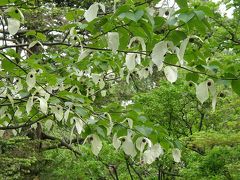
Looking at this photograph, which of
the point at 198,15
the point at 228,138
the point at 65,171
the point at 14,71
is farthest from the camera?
the point at 65,171

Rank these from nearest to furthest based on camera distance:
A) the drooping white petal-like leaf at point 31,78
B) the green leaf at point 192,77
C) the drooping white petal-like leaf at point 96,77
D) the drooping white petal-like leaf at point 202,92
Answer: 1. the drooping white petal-like leaf at point 202,92
2. the green leaf at point 192,77
3. the drooping white petal-like leaf at point 31,78
4. the drooping white petal-like leaf at point 96,77

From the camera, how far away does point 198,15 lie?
1.17m

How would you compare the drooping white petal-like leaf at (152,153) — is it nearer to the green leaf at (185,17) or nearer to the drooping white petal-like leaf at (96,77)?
the green leaf at (185,17)

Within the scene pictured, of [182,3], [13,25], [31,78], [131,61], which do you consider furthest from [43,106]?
[182,3]

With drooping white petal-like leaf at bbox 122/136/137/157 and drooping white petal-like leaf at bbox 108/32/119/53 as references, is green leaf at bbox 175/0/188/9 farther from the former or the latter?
drooping white petal-like leaf at bbox 122/136/137/157

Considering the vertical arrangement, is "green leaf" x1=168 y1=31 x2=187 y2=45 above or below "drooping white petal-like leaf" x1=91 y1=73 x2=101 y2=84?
below

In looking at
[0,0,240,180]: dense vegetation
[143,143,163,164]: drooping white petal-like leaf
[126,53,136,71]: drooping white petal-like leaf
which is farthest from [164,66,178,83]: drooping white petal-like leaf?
[143,143,163,164]: drooping white petal-like leaf

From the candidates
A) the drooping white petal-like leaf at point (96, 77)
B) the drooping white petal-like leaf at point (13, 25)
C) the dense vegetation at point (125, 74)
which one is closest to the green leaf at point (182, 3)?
the dense vegetation at point (125, 74)

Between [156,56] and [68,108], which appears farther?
[68,108]

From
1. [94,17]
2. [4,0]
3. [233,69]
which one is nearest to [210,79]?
[233,69]

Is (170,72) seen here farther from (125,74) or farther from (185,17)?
(125,74)

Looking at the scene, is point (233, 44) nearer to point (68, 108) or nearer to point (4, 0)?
point (68, 108)

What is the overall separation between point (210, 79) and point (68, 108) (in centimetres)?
70

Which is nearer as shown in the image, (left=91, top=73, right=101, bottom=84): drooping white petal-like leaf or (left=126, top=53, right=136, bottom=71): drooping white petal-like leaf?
(left=126, top=53, right=136, bottom=71): drooping white petal-like leaf
